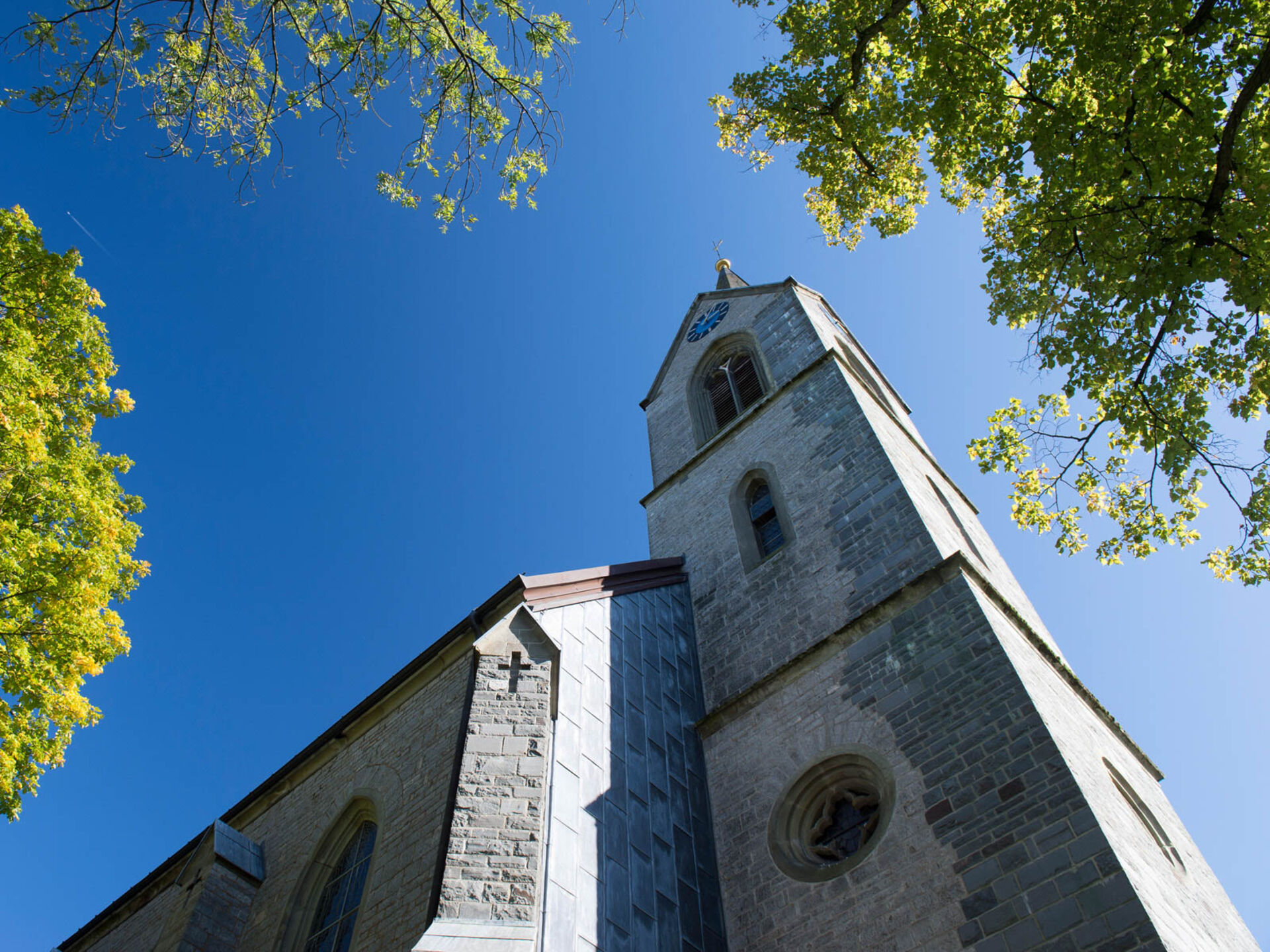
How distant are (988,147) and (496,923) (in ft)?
28.1

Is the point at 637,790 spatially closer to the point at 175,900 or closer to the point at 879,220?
the point at 175,900

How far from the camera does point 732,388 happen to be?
1688 cm

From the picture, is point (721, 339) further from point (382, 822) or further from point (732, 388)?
point (382, 822)

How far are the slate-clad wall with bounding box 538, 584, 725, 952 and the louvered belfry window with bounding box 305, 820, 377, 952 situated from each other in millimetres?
2582

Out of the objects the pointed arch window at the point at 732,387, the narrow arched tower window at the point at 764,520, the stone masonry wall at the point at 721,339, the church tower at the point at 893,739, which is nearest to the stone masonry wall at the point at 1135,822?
the church tower at the point at 893,739

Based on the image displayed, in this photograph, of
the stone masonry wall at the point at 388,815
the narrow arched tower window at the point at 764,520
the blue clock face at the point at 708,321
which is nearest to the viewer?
the stone masonry wall at the point at 388,815

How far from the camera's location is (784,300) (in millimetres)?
17109

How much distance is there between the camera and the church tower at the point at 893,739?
21.0 feet

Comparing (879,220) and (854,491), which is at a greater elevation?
(879,220)

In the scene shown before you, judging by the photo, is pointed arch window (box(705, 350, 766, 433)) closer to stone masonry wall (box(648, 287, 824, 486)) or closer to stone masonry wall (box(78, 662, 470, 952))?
stone masonry wall (box(648, 287, 824, 486))

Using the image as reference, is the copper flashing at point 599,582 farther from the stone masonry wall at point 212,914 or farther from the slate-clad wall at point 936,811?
the stone masonry wall at point 212,914

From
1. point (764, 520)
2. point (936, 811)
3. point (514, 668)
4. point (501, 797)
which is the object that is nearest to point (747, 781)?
point (936, 811)

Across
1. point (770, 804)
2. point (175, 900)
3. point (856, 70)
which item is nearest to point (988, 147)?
point (856, 70)

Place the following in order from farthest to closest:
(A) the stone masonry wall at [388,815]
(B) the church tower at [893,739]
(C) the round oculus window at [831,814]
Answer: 1. (C) the round oculus window at [831,814]
2. (A) the stone masonry wall at [388,815]
3. (B) the church tower at [893,739]
